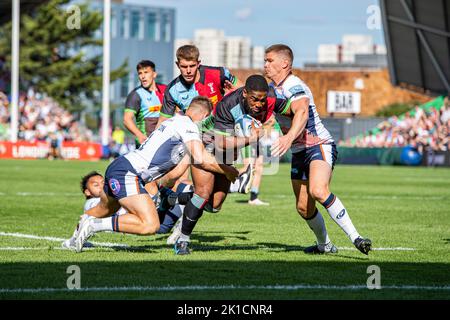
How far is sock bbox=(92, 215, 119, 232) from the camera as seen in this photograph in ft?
34.2

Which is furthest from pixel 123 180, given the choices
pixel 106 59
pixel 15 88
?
pixel 15 88

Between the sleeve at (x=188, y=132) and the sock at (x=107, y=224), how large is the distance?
1.16 m

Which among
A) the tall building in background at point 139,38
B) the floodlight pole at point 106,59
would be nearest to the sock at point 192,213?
the floodlight pole at point 106,59

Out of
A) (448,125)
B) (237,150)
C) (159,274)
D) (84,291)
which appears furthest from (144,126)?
(448,125)

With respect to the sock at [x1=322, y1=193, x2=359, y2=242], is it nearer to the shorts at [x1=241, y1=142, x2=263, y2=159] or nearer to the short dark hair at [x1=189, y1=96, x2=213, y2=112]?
the shorts at [x1=241, y1=142, x2=263, y2=159]

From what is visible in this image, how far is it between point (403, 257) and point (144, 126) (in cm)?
598

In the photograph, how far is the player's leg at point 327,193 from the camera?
34.4ft

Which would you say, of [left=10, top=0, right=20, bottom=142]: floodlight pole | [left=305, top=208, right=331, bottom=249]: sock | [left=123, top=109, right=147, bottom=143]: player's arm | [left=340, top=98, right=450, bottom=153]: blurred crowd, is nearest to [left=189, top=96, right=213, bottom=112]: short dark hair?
[left=305, top=208, right=331, bottom=249]: sock

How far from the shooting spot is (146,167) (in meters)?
10.4

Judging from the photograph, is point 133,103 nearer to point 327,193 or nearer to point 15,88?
point 327,193

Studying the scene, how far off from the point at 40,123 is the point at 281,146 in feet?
154

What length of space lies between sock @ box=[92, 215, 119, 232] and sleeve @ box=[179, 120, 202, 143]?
1162 millimetres

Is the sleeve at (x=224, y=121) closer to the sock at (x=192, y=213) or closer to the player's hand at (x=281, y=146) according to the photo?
the sock at (x=192, y=213)
